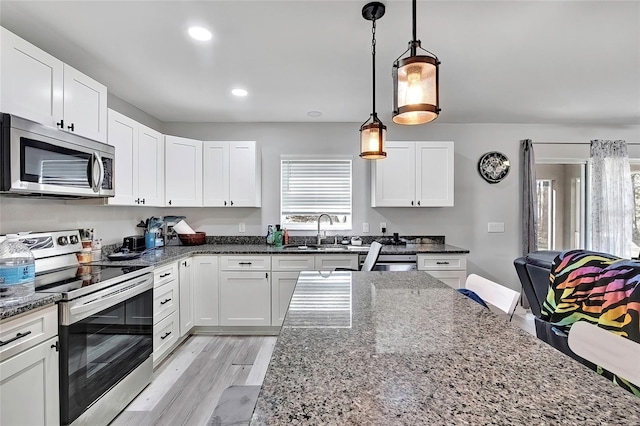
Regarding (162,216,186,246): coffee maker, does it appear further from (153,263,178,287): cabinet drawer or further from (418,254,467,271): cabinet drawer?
(418,254,467,271): cabinet drawer

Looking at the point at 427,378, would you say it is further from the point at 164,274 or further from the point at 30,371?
the point at 164,274

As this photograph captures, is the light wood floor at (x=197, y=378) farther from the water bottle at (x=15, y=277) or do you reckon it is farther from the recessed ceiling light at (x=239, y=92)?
the recessed ceiling light at (x=239, y=92)

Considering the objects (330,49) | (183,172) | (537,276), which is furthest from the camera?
(183,172)

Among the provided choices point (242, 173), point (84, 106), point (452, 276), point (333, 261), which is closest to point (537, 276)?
point (452, 276)

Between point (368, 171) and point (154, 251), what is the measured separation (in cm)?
268

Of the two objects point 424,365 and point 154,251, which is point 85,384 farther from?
point 424,365

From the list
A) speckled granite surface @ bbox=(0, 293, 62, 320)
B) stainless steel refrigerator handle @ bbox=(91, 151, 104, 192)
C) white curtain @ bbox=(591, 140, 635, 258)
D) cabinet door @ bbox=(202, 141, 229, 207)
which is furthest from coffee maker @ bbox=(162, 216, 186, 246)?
white curtain @ bbox=(591, 140, 635, 258)

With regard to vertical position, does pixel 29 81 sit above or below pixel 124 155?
above

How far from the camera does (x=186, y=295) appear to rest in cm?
310

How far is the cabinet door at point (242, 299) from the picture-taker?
10.8 feet

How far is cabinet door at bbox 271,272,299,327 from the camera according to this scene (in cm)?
329

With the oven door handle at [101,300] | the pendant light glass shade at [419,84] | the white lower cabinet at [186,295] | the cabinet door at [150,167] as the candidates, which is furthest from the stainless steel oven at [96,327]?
the pendant light glass shade at [419,84]

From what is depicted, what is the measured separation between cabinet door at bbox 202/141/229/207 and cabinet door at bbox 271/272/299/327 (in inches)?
45.5

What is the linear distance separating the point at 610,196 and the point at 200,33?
5.10m
